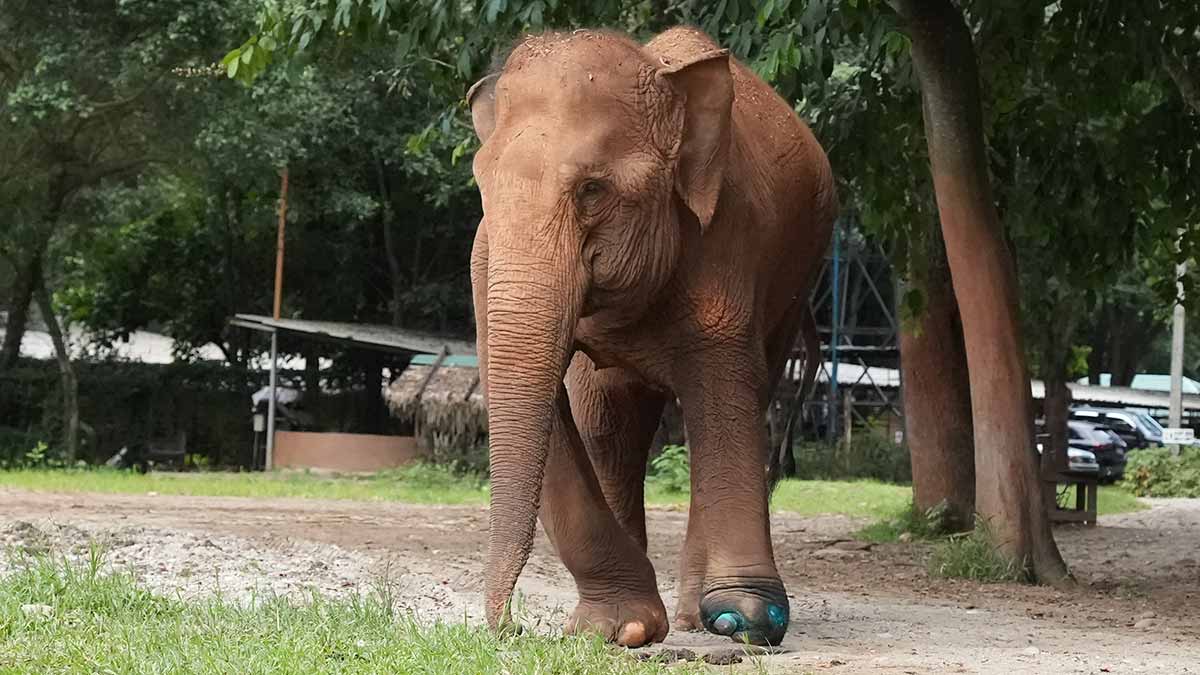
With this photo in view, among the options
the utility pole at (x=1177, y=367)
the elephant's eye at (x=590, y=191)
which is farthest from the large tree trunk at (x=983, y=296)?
the utility pole at (x=1177, y=367)

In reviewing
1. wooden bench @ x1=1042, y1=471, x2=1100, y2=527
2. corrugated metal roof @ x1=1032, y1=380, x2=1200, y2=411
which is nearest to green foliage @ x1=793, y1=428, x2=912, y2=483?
wooden bench @ x1=1042, y1=471, x2=1100, y2=527

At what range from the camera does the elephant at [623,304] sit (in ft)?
20.2

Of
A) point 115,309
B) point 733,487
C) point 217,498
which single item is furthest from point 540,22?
point 115,309

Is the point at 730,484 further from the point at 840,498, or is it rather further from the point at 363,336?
the point at 363,336

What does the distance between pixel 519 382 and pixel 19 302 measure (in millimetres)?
25627

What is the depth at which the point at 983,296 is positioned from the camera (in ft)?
35.6

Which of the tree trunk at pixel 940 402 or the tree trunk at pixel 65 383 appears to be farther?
the tree trunk at pixel 65 383

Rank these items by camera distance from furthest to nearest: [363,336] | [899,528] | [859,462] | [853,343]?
[853,343] < [859,462] < [363,336] < [899,528]

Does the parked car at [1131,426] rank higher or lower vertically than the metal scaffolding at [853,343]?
lower

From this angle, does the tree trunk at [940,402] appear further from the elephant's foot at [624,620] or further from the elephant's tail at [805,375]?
the elephant's foot at [624,620]

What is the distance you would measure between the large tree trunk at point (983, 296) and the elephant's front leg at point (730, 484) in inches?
158

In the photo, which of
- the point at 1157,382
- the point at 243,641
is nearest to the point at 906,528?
the point at 243,641

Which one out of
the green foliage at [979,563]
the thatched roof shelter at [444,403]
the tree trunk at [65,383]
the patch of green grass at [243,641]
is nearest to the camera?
the patch of green grass at [243,641]

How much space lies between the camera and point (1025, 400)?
1104cm
